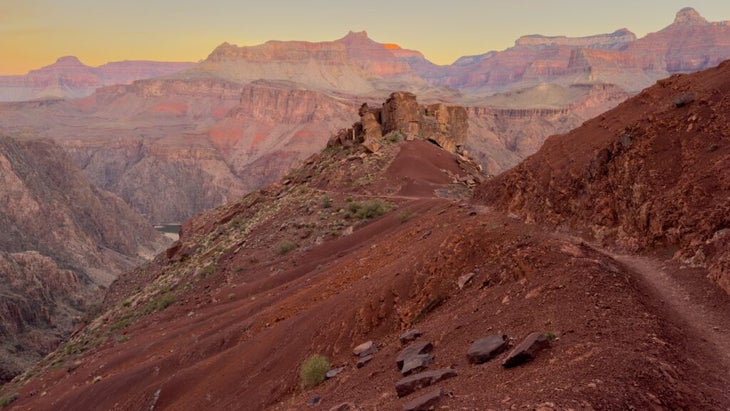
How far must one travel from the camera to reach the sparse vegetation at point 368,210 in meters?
29.3

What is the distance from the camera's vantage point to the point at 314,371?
11.4 meters

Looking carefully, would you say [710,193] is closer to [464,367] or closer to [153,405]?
[464,367]

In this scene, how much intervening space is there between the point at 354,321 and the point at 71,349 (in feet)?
70.2

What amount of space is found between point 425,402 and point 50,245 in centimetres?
9347

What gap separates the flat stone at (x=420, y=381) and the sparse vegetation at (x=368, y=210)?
21.1 metres

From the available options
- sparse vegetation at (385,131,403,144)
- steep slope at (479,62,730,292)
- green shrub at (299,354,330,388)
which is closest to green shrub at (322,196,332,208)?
sparse vegetation at (385,131,403,144)

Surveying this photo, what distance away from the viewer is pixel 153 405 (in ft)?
50.9

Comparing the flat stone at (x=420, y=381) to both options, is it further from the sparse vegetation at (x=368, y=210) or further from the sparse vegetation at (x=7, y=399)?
the sparse vegetation at (x=368, y=210)

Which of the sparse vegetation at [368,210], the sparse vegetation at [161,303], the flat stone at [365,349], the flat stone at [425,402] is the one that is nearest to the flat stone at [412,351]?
the flat stone at [365,349]

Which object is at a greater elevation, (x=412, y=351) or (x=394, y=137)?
(x=394, y=137)

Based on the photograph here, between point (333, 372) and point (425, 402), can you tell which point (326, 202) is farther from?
point (425, 402)

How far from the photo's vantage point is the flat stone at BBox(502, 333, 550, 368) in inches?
296

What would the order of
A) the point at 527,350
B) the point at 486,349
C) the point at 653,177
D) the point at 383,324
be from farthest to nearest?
1. the point at 383,324
2. the point at 653,177
3. the point at 486,349
4. the point at 527,350

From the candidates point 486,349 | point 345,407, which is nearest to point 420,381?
point 486,349
